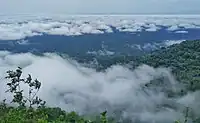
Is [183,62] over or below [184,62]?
over

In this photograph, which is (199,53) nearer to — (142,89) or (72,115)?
(142,89)

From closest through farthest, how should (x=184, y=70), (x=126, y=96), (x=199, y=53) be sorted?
(x=184, y=70) → (x=199, y=53) → (x=126, y=96)

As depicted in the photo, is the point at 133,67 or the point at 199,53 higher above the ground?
the point at 133,67

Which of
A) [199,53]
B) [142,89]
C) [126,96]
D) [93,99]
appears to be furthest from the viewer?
[93,99]

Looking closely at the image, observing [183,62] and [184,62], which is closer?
[184,62]

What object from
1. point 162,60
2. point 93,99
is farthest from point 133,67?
point 162,60

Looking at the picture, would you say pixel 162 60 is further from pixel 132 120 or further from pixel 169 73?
pixel 132 120

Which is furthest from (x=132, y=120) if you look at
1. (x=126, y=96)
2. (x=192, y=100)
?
(x=126, y=96)

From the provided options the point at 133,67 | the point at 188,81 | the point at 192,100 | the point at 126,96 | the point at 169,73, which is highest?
the point at 133,67

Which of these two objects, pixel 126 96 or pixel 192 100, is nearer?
pixel 192 100
